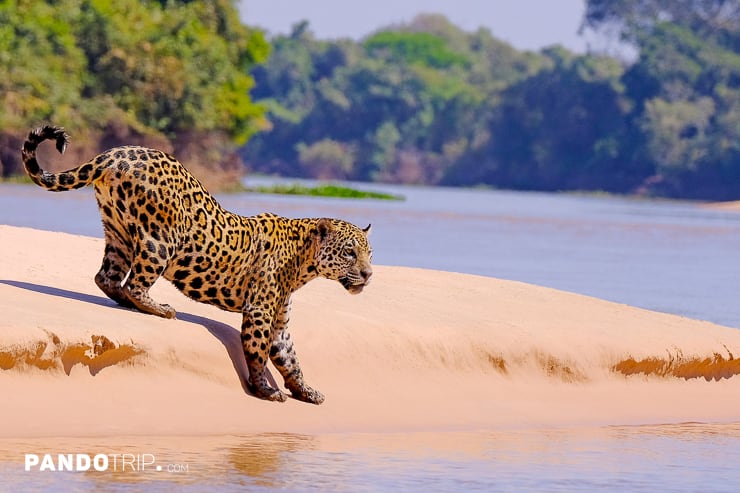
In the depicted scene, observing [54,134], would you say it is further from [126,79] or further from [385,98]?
[385,98]

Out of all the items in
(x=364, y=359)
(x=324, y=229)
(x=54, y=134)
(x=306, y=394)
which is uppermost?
(x=54, y=134)

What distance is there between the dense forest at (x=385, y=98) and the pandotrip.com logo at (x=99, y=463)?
47.7 meters

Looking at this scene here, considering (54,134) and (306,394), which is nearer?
(54,134)

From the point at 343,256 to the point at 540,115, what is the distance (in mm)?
101676

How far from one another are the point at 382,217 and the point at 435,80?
292 ft

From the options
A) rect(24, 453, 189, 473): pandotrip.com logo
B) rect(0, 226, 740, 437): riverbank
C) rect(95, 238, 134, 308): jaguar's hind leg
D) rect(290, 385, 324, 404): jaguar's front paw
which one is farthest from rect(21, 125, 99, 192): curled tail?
rect(24, 453, 189, 473): pandotrip.com logo

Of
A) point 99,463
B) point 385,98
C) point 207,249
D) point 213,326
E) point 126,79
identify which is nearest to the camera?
point 99,463

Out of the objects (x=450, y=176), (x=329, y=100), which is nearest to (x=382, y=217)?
(x=450, y=176)

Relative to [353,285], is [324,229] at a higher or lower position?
higher

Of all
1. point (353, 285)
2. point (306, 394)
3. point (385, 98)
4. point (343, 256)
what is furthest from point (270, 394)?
point (385, 98)

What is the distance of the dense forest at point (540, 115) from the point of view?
101 m

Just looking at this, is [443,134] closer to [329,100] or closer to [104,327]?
[329,100]

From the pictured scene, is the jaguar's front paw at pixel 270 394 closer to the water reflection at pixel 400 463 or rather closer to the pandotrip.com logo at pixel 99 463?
the water reflection at pixel 400 463

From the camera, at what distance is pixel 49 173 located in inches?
461
